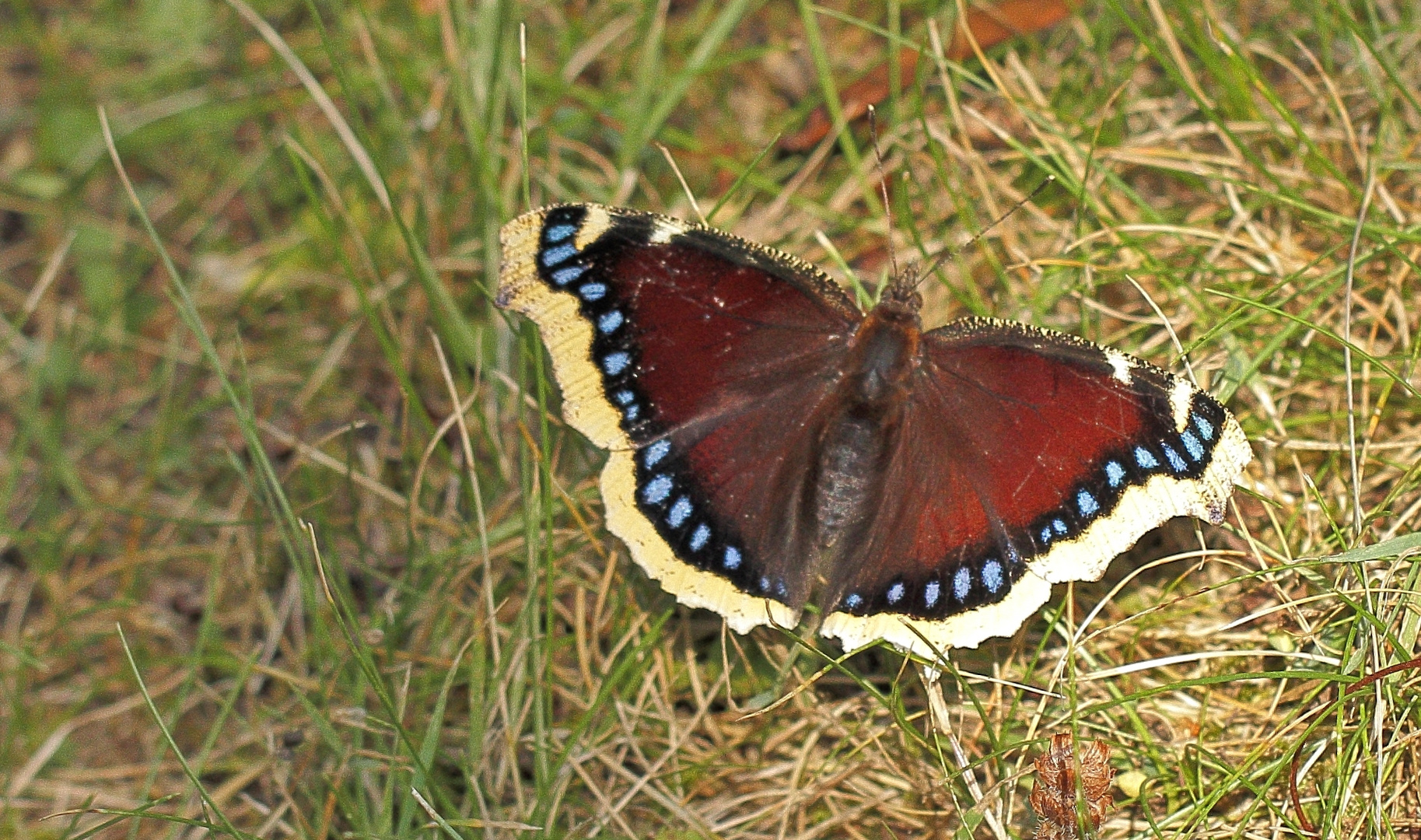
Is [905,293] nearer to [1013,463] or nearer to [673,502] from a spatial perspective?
[1013,463]

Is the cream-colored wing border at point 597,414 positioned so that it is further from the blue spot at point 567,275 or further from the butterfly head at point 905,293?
the butterfly head at point 905,293

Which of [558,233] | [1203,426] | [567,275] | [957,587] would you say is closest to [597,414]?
[567,275]

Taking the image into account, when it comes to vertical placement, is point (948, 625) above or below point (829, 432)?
below

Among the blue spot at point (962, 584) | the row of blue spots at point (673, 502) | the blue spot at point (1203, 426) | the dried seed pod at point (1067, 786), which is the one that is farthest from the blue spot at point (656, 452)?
the blue spot at point (1203, 426)

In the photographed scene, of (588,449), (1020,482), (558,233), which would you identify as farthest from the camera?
(588,449)

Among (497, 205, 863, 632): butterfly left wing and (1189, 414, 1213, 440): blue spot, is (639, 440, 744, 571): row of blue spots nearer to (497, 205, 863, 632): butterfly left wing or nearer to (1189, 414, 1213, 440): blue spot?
(497, 205, 863, 632): butterfly left wing

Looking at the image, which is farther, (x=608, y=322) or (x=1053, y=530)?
(x=608, y=322)

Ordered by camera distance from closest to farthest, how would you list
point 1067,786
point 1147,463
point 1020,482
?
point 1067,786
point 1147,463
point 1020,482

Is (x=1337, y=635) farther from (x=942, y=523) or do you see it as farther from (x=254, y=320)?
(x=254, y=320)

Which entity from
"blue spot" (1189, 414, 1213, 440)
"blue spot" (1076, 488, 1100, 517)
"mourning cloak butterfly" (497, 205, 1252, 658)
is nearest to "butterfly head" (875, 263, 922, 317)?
"mourning cloak butterfly" (497, 205, 1252, 658)
